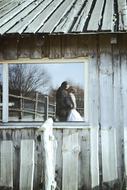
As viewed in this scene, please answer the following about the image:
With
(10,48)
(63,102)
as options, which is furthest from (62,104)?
(10,48)

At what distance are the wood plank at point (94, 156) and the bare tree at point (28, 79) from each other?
4.31ft

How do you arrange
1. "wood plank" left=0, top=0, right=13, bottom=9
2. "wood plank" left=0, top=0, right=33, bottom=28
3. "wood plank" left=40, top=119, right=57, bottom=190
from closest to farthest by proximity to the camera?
"wood plank" left=40, top=119, right=57, bottom=190, "wood plank" left=0, top=0, right=33, bottom=28, "wood plank" left=0, top=0, right=13, bottom=9

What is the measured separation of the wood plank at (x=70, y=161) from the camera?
29.5 ft

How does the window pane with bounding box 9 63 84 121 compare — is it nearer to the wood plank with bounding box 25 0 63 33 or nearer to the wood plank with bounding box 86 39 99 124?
the wood plank with bounding box 86 39 99 124

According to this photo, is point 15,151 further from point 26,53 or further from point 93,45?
point 93,45

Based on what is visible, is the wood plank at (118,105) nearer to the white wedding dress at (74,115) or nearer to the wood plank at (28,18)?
the white wedding dress at (74,115)

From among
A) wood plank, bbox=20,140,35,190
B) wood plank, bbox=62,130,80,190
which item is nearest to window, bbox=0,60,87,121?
wood plank, bbox=62,130,80,190

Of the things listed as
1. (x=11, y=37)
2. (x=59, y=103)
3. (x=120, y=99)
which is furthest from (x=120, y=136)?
(x=11, y=37)

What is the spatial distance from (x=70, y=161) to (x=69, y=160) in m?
0.03

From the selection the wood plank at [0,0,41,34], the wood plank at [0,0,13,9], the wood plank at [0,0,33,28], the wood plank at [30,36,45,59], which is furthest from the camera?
the wood plank at [0,0,13,9]

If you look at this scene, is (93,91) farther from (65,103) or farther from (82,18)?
(82,18)

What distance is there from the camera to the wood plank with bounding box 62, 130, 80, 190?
9000 mm

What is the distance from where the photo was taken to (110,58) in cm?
928

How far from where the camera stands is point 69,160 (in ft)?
29.9
